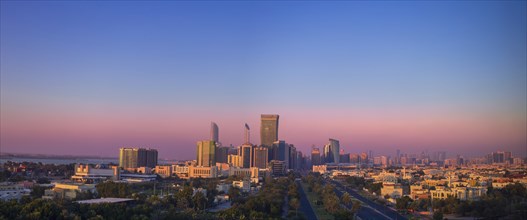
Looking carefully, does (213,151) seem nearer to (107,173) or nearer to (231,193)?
(107,173)

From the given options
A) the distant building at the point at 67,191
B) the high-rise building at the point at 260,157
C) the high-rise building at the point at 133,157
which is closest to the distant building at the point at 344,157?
the high-rise building at the point at 260,157

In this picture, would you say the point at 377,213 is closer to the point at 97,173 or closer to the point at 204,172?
the point at 97,173

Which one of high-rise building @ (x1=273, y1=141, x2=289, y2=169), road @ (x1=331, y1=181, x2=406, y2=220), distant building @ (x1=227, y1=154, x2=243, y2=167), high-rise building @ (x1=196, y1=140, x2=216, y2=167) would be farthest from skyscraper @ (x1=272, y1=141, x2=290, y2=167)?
road @ (x1=331, y1=181, x2=406, y2=220)

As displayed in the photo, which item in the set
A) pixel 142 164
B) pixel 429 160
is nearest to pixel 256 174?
pixel 142 164

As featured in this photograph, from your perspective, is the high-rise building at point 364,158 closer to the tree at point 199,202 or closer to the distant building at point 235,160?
the distant building at point 235,160

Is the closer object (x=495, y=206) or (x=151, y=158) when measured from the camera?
(x=495, y=206)

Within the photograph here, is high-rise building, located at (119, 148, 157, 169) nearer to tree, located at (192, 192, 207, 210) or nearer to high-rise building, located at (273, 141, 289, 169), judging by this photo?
high-rise building, located at (273, 141, 289, 169)

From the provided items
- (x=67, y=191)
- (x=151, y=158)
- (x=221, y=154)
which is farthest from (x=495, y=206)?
(x=221, y=154)
